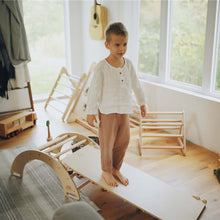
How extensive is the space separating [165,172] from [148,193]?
61 cm

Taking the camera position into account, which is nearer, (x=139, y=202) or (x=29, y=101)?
(x=139, y=202)

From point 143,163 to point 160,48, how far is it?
1532 mm

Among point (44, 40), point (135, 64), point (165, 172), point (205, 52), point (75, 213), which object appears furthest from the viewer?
point (44, 40)

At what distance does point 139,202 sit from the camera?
1736mm

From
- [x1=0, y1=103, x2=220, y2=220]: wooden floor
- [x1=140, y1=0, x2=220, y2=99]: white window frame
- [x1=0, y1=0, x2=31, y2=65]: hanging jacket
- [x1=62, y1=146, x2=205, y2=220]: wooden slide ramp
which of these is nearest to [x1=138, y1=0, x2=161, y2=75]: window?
[x1=140, y1=0, x2=220, y2=99]: white window frame

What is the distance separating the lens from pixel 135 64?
377 centimetres

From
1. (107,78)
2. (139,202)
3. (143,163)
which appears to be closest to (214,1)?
(107,78)

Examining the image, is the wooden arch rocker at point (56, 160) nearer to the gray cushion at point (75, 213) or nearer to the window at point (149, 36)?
the gray cushion at point (75, 213)

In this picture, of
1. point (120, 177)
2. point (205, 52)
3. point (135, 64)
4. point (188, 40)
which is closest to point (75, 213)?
point (120, 177)

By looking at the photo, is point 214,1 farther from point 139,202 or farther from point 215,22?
point 139,202

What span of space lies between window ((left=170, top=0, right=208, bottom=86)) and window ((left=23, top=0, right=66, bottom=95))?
7.81 ft

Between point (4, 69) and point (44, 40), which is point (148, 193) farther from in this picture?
point (44, 40)

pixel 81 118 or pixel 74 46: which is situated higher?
pixel 74 46

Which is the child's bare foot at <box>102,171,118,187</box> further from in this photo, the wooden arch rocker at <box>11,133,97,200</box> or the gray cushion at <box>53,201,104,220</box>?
the gray cushion at <box>53,201,104,220</box>
